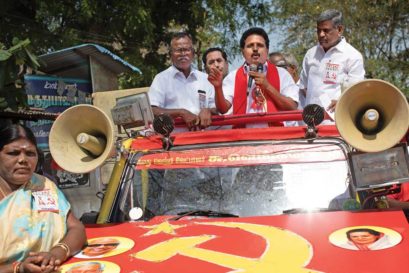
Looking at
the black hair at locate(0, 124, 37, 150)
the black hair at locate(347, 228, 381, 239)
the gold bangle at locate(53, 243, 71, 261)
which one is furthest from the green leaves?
the black hair at locate(347, 228, 381, 239)

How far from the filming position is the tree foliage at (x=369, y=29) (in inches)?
733

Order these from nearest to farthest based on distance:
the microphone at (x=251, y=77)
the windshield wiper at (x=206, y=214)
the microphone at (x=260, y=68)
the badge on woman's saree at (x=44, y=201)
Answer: the badge on woman's saree at (x=44, y=201)
the windshield wiper at (x=206, y=214)
the microphone at (x=251, y=77)
the microphone at (x=260, y=68)

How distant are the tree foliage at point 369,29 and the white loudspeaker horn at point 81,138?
50.3ft

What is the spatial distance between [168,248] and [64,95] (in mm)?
5893

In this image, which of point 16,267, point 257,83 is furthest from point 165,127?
point 16,267

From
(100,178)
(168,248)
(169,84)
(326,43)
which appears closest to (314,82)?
(326,43)

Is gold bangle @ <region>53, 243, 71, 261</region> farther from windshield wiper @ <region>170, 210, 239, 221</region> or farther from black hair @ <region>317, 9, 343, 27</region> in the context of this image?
black hair @ <region>317, 9, 343, 27</region>

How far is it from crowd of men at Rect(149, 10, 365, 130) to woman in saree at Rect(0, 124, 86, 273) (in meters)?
1.43

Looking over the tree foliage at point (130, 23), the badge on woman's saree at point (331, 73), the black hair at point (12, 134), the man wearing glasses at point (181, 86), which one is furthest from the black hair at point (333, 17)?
the tree foliage at point (130, 23)

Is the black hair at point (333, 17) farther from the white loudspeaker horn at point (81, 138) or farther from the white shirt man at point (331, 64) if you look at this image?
the white loudspeaker horn at point (81, 138)

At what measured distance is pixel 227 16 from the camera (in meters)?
11.5

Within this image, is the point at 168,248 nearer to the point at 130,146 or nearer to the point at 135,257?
the point at 135,257

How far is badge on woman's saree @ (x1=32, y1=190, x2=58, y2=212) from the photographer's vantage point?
3066 millimetres

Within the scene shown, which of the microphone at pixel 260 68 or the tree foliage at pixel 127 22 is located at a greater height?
the tree foliage at pixel 127 22
